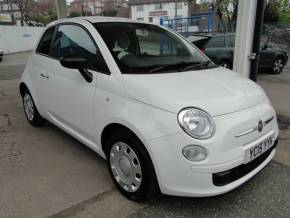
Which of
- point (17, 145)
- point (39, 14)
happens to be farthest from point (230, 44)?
point (39, 14)

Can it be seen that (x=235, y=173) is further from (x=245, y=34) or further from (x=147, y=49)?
(x=245, y=34)

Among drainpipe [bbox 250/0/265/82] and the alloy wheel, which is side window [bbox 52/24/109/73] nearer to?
the alloy wheel

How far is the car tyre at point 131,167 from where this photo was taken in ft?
8.07

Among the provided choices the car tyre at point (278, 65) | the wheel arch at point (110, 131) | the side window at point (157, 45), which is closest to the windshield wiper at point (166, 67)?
the side window at point (157, 45)

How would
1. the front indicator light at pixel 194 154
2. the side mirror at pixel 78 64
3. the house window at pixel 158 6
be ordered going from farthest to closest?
the house window at pixel 158 6, the side mirror at pixel 78 64, the front indicator light at pixel 194 154

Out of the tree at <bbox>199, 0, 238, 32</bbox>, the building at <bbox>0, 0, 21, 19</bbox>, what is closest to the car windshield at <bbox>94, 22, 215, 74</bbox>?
the tree at <bbox>199, 0, 238, 32</bbox>

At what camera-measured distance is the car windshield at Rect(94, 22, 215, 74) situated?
9.60 feet

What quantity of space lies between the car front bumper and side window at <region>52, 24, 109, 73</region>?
1054 millimetres

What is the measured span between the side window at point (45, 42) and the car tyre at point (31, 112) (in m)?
0.74

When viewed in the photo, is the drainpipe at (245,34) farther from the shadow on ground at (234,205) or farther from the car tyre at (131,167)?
the car tyre at (131,167)

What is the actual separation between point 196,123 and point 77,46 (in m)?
1.81

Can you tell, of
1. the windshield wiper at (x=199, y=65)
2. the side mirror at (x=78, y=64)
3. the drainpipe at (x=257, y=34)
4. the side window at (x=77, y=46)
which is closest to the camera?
the side mirror at (x=78, y=64)

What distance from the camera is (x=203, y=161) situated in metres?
2.21

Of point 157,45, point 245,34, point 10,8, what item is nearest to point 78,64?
point 157,45
